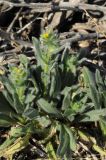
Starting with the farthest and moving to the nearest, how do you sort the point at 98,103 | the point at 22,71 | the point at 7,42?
the point at 7,42
the point at 98,103
the point at 22,71

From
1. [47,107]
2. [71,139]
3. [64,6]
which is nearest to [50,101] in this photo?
[47,107]

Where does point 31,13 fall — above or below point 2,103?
above

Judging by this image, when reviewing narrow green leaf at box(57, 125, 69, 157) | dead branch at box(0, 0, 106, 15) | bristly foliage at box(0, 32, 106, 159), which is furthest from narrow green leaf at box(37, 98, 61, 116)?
dead branch at box(0, 0, 106, 15)

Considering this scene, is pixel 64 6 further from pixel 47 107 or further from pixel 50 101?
pixel 47 107

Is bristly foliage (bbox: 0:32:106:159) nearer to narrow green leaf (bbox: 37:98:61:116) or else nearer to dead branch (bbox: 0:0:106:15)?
narrow green leaf (bbox: 37:98:61:116)

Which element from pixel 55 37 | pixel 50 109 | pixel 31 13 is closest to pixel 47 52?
pixel 55 37

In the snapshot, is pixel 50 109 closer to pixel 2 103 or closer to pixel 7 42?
pixel 2 103

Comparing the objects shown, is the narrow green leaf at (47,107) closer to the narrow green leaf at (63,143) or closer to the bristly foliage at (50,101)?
the bristly foliage at (50,101)

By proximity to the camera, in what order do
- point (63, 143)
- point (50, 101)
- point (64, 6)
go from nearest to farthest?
point (63, 143)
point (50, 101)
point (64, 6)
